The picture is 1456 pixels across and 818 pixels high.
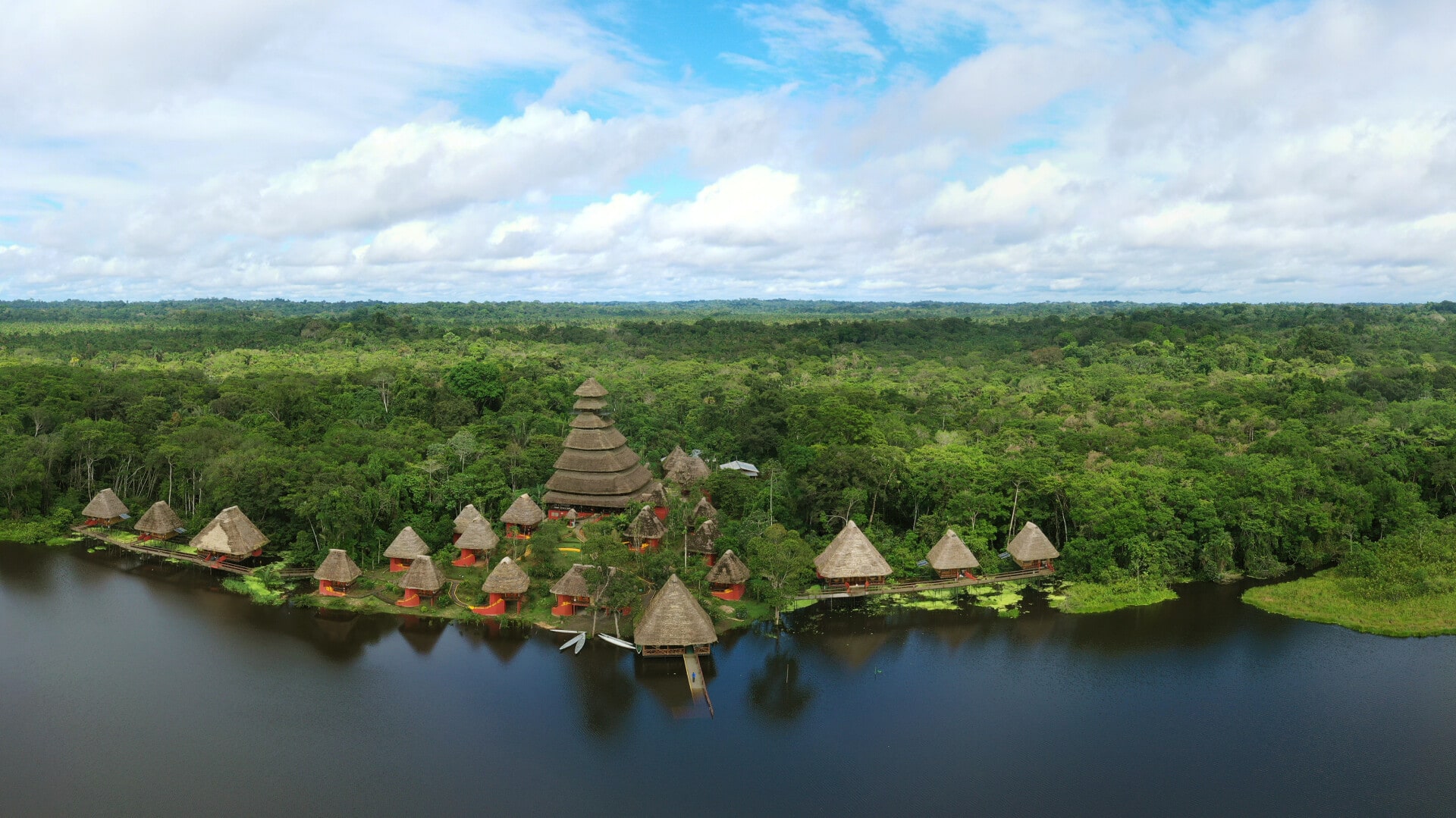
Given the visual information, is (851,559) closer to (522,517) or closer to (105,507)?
(522,517)

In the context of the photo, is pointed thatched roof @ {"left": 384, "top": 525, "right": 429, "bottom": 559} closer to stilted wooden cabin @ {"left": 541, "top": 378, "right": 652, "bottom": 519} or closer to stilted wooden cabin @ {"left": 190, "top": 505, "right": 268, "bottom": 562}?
stilted wooden cabin @ {"left": 190, "top": 505, "right": 268, "bottom": 562}

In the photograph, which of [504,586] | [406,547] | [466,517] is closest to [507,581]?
[504,586]

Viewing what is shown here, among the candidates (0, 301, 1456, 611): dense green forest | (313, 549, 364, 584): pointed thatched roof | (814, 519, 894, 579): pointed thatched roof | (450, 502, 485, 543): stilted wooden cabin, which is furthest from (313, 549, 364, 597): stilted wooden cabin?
(814, 519, 894, 579): pointed thatched roof

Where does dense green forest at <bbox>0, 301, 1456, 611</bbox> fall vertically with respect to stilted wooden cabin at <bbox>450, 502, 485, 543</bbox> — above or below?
above

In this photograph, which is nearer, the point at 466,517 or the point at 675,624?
the point at 675,624

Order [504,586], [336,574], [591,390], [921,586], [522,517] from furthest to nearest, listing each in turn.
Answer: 1. [591,390]
2. [522,517]
3. [921,586]
4. [336,574]
5. [504,586]

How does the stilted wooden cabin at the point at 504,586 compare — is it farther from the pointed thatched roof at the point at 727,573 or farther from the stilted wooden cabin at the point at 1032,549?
the stilted wooden cabin at the point at 1032,549

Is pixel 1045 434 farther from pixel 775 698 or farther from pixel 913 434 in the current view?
pixel 775 698
